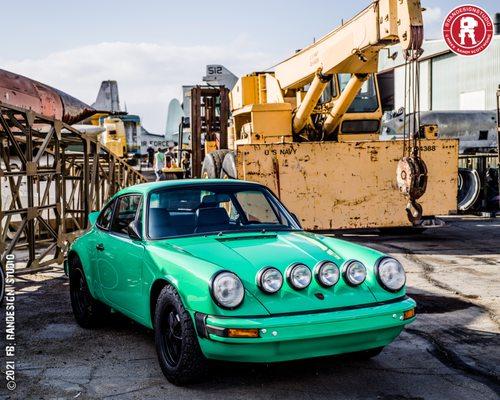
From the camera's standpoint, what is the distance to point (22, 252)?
11.4m

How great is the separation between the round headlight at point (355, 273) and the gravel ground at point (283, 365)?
0.70 m

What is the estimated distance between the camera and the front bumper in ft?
13.3

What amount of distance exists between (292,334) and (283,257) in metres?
0.59

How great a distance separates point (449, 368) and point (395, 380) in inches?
20.0

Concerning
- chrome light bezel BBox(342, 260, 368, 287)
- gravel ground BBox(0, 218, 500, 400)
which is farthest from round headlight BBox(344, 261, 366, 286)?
gravel ground BBox(0, 218, 500, 400)

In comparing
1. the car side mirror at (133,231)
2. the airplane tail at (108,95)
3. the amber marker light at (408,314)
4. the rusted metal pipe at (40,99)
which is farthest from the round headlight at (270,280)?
the airplane tail at (108,95)

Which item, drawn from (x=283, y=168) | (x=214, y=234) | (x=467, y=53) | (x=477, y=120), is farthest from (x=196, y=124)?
(x=467, y=53)

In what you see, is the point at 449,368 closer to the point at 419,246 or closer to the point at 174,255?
the point at 174,255

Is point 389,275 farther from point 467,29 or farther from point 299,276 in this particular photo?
point 467,29

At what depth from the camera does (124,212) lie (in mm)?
5875

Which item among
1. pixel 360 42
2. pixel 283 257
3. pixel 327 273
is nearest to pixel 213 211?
pixel 283 257

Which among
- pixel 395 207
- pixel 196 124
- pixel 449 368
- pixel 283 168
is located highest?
pixel 196 124

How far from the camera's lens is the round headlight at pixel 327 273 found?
4.32 m

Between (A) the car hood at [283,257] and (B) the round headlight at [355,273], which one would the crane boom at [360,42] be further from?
(B) the round headlight at [355,273]
